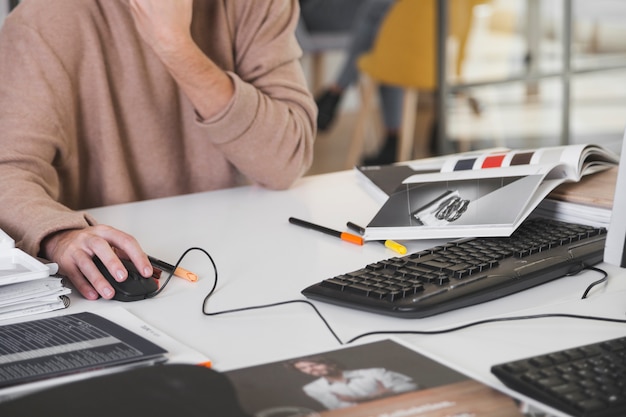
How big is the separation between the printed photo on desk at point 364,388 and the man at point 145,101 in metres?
0.54

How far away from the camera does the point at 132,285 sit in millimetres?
951

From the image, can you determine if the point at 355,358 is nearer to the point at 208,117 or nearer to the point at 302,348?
the point at 302,348

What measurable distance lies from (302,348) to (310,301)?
0.42 ft

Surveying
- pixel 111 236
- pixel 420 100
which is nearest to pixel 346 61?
pixel 420 100

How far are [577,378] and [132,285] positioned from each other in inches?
18.2

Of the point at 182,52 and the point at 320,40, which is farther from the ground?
the point at 182,52

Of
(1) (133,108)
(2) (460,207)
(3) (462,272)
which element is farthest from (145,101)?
(3) (462,272)

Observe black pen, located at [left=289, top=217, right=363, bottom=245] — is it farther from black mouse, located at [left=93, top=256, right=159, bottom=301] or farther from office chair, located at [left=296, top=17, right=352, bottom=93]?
office chair, located at [left=296, top=17, right=352, bottom=93]

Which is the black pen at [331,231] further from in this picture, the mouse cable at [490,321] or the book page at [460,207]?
the mouse cable at [490,321]

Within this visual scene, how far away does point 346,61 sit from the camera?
15.1 ft

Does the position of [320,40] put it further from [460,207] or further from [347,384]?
[347,384]

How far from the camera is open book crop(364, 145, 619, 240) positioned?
1.10 metres

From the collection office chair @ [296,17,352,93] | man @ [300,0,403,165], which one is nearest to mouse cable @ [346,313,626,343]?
man @ [300,0,403,165]

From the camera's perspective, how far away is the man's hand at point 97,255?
0.96 meters
